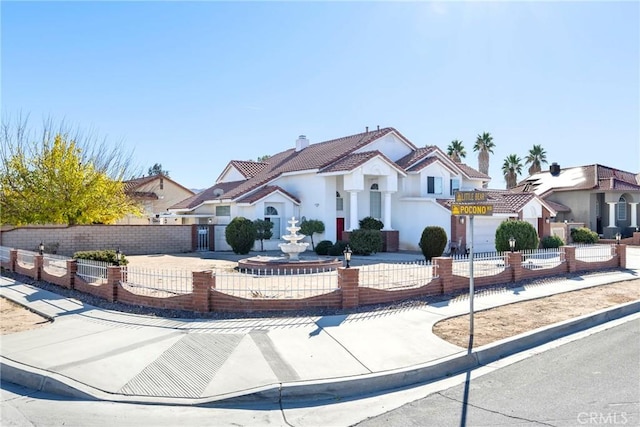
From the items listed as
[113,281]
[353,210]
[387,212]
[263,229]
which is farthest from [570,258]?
[263,229]

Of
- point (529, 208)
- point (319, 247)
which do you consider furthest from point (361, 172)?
point (529, 208)

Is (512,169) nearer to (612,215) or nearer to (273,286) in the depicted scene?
(612,215)

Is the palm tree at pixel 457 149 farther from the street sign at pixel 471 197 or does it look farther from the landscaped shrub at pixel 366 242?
the street sign at pixel 471 197

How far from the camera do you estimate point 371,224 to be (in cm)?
2711

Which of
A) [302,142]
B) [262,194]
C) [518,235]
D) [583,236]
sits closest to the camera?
[518,235]

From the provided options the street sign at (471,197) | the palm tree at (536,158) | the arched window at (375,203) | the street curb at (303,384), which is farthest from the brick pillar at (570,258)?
the palm tree at (536,158)

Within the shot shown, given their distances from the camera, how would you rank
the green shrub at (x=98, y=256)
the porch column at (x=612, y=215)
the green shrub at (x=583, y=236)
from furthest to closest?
the porch column at (x=612, y=215), the green shrub at (x=583, y=236), the green shrub at (x=98, y=256)

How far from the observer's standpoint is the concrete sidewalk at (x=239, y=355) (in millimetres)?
6094

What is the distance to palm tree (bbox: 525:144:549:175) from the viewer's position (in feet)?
196

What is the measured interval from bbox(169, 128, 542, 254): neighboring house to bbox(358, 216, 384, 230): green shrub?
0.62 meters

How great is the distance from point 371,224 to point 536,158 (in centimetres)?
4153

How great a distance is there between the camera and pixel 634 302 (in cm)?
1141

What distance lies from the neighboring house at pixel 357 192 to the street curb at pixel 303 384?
63.0 feet

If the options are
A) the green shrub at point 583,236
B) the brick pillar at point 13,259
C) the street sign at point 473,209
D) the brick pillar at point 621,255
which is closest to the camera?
the street sign at point 473,209
